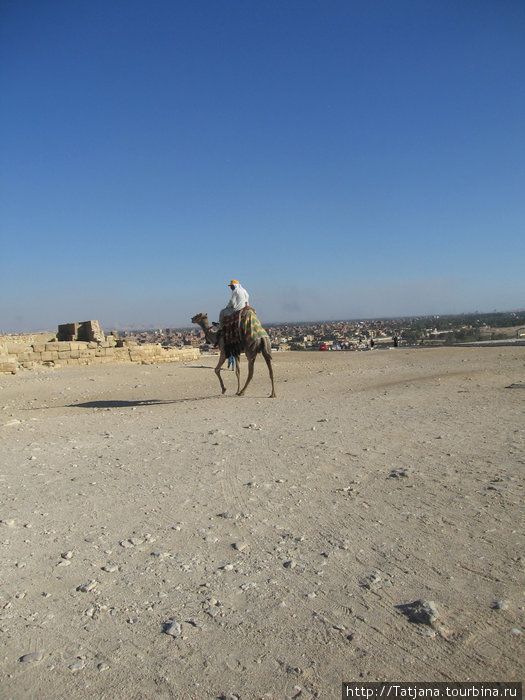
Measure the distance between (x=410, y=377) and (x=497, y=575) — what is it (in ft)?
33.2

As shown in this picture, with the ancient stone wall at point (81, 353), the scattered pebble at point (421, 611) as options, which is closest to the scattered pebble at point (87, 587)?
the scattered pebble at point (421, 611)

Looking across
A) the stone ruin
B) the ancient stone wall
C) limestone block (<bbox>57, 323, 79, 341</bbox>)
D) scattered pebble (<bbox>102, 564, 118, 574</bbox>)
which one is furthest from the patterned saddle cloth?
limestone block (<bbox>57, 323, 79, 341</bbox>)

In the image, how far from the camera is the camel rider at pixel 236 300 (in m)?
10.8

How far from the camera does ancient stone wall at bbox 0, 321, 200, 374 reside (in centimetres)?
1961

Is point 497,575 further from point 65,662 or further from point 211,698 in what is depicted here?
point 65,662

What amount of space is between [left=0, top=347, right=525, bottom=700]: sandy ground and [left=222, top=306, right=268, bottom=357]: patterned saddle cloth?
11.4 feet

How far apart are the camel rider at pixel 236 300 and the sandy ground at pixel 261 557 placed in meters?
4.02

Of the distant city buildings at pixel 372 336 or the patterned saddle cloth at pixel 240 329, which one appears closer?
the patterned saddle cloth at pixel 240 329

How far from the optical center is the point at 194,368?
18.5 meters

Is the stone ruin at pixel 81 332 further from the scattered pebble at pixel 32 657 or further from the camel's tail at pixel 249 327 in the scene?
the scattered pebble at pixel 32 657

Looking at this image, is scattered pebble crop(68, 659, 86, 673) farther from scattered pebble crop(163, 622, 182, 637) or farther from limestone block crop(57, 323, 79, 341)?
limestone block crop(57, 323, 79, 341)

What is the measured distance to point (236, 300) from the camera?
10.8m

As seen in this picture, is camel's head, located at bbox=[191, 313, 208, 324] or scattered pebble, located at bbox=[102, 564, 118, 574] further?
camel's head, located at bbox=[191, 313, 208, 324]

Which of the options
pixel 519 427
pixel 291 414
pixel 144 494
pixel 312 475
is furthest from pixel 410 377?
pixel 144 494
